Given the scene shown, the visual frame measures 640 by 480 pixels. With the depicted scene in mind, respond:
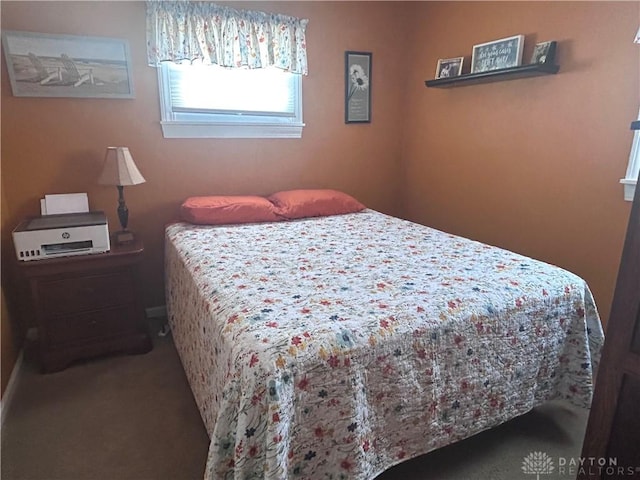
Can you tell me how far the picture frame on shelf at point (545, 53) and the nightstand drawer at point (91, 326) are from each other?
2753 millimetres

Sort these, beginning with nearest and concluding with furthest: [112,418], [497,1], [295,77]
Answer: [112,418]
[497,1]
[295,77]

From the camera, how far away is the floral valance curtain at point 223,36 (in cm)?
258

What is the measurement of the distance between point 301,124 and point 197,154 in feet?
2.66

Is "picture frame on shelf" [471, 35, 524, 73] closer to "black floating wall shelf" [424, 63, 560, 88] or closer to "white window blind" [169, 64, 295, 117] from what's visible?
"black floating wall shelf" [424, 63, 560, 88]

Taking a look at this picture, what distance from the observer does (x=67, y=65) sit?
96.2 inches

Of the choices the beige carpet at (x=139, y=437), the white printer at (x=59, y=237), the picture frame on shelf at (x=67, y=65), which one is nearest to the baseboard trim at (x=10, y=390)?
the beige carpet at (x=139, y=437)

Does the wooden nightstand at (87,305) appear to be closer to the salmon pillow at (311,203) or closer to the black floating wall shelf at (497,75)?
the salmon pillow at (311,203)

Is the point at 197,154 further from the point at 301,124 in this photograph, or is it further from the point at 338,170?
the point at 338,170

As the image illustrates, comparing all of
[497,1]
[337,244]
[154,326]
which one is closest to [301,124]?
[337,244]

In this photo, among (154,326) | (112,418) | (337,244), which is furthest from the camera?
(154,326)

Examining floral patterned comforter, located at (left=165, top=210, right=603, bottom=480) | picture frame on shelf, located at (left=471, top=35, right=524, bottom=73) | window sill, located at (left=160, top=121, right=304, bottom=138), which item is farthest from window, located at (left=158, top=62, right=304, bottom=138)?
picture frame on shelf, located at (left=471, top=35, right=524, bottom=73)

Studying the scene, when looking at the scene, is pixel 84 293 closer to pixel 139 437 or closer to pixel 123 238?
pixel 123 238

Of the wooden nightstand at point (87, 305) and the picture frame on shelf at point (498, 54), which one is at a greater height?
the picture frame on shelf at point (498, 54)

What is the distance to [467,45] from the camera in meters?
2.88
